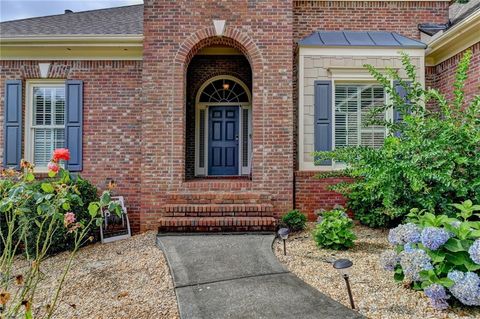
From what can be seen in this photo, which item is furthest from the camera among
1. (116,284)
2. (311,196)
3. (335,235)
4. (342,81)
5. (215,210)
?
(342,81)

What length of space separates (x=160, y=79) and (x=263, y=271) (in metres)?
4.10

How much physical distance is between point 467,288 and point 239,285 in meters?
2.00

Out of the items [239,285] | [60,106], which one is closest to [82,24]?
[60,106]

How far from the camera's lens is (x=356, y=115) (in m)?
6.61

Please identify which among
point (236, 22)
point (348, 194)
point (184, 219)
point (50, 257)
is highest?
point (236, 22)

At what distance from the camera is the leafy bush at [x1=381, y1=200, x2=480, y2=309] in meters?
2.64

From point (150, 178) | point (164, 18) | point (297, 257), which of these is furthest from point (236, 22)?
point (297, 257)

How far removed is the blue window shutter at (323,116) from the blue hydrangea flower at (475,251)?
3.81m

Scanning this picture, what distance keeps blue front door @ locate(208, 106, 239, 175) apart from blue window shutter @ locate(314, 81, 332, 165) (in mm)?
2531

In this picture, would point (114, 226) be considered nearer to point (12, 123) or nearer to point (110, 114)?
point (110, 114)

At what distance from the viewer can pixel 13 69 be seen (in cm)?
688

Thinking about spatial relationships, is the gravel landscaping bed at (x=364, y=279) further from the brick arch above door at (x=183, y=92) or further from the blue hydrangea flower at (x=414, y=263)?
the brick arch above door at (x=183, y=92)

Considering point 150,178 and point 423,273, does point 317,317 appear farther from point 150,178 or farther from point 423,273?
point 150,178

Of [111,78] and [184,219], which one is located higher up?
[111,78]
